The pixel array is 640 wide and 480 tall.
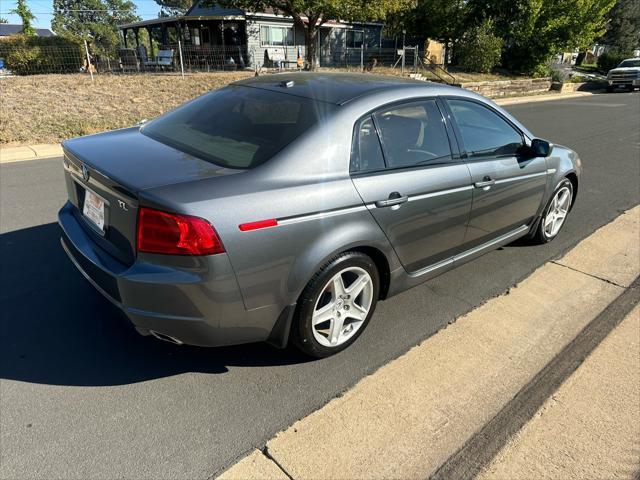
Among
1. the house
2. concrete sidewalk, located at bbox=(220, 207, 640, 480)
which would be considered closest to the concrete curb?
concrete sidewalk, located at bbox=(220, 207, 640, 480)

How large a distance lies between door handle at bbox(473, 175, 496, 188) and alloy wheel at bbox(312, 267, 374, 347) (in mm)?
1159

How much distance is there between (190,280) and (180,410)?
2.49 feet

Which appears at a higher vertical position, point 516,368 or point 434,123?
point 434,123

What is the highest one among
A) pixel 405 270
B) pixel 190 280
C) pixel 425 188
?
pixel 425 188

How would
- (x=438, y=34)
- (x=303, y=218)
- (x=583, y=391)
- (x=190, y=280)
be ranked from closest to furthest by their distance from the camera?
(x=190, y=280), (x=303, y=218), (x=583, y=391), (x=438, y=34)

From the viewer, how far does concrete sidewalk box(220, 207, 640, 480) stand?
7.14ft

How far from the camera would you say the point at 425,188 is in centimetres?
302

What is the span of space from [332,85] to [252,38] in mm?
27132

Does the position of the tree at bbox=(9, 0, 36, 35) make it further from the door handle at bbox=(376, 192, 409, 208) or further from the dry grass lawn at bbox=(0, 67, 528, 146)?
the door handle at bbox=(376, 192, 409, 208)

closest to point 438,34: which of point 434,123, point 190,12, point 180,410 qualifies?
point 190,12

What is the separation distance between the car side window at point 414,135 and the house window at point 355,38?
3121cm

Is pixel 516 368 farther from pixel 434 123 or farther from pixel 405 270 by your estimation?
pixel 434 123

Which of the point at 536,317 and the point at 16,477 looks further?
the point at 536,317

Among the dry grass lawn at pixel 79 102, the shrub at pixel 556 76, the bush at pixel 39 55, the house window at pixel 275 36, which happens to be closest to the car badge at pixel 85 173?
the dry grass lawn at pixel 79 102
